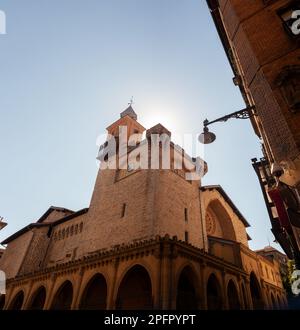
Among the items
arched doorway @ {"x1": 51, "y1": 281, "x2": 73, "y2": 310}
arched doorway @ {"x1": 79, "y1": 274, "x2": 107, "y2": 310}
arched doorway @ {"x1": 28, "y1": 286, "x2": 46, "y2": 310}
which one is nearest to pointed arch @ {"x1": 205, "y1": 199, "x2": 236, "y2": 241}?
arched doorway @ {"x1": 79, "y1": 274, "x2": 107, "y2": 310}

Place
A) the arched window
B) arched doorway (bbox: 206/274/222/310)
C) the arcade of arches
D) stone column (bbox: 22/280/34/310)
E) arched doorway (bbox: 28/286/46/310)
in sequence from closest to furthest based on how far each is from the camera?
the arched window → the arcade of arches → arched doorway (bbox: 206/274/222/310) → stone column (bbox: 22/280/34/310) → arched doorway (bbox: 28/286/46/310)

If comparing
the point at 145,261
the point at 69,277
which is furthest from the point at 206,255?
the point at 69,277

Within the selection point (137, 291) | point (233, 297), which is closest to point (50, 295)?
point (137, 291)

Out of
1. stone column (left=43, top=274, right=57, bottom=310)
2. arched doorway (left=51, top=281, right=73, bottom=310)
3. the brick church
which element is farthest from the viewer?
arched doorway (left=51, top=281, right=73, bottom=310)

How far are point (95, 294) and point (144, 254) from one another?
18.8ft

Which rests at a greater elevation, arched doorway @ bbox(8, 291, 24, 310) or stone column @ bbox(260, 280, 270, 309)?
stone column @ bbox(260, 280, 270, 309)

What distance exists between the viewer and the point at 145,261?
12.8 meters

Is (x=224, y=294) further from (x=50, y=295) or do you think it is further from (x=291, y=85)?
(x=291, y=85)

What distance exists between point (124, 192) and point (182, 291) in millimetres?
10172

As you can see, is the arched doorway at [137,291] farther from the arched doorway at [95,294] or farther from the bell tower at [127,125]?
the bell tower at [127,125]

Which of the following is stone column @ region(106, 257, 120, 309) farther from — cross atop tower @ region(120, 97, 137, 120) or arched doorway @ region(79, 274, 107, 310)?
cross atop tower @ region(120, 97, 137, 120)

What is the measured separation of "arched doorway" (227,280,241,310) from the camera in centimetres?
1673

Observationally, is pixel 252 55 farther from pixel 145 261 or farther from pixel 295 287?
pixel 295 287

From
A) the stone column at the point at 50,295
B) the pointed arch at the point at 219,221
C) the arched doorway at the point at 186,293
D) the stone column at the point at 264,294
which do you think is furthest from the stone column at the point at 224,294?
the stone column at the point at 50,295
